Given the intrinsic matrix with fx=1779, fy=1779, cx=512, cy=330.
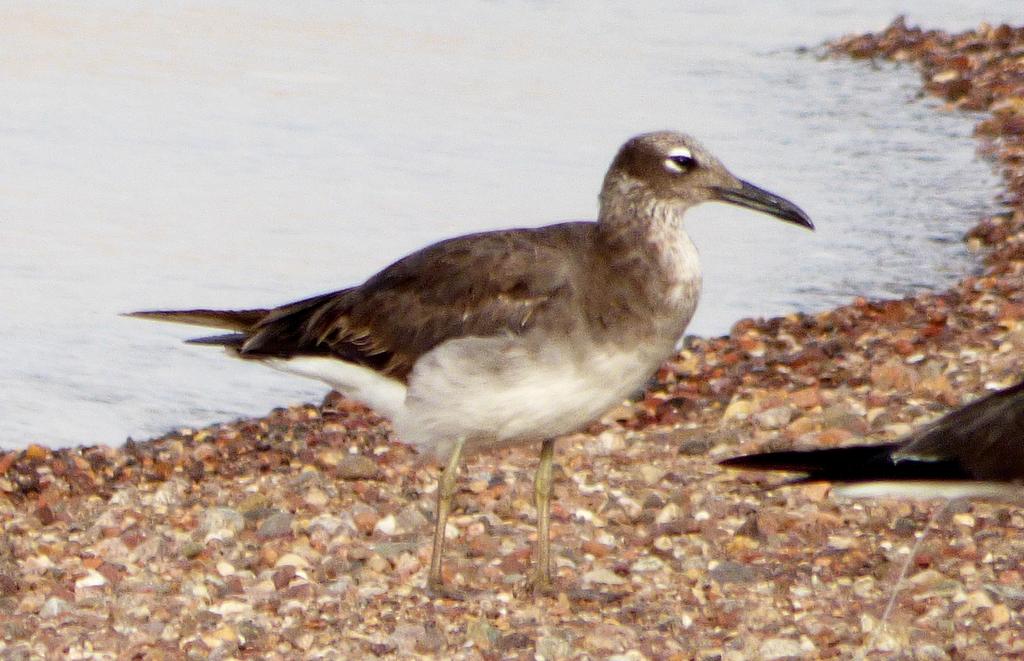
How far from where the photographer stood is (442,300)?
593cm

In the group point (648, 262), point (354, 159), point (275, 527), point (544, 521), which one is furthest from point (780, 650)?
point (354, 159)

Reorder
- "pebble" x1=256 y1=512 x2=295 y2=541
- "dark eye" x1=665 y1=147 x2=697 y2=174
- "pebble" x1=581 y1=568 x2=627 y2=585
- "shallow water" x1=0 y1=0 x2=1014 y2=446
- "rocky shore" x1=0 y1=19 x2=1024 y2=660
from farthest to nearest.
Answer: "shallow water" x1=0 y1=0 x2=1014 y2=446 < "pebble" x1=256 y1=512 x2=295 y2=541 < "dark eye" x1=665 y1=147 x2=697 y2=174 < "pebble" x1=581 y1=568 x2=627 y2=585 < "rocky shore" x1=0 y1=19 x2=1024 y2=660

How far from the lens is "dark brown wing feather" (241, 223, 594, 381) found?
18.7ft

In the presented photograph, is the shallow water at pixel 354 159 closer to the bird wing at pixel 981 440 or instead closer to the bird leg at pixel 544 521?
the bird leg at pixel 544 521

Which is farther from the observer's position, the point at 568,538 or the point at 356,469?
the point at 356,469

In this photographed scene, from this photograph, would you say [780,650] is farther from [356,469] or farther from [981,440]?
[356,469]

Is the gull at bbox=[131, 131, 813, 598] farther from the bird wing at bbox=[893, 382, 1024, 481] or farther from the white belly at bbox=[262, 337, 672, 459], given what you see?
the bird wing at bbox=[893, 382, 1024, 481]

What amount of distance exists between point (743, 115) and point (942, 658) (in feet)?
33.4

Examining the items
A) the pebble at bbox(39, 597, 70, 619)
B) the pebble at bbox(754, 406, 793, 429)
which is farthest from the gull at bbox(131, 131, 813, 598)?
the pebble at bbox(754, 406, 793, 429)

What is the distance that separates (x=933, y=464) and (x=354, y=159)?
26.9 feet

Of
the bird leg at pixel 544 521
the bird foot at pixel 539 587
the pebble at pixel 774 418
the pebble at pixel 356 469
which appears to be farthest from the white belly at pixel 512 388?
the pebble at pixel 774 418

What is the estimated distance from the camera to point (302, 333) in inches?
254

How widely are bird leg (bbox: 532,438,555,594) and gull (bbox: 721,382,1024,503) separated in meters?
0.95

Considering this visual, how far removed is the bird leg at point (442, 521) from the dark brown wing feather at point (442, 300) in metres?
0.34
